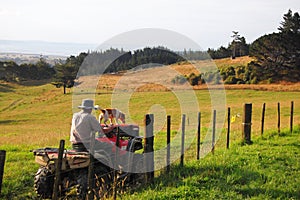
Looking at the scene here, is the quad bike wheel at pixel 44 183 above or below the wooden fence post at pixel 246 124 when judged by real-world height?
below

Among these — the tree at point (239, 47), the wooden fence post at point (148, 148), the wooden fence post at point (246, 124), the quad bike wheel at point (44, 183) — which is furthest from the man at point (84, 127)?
the tree at point (239, 47)

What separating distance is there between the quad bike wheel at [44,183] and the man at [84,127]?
733mm

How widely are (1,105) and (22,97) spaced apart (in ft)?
29.5

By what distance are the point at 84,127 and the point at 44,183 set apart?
4.31 ft

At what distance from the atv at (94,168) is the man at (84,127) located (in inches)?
7.7

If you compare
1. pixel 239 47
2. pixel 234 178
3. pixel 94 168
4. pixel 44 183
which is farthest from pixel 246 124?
pixel 239 47

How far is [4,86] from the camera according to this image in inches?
3561

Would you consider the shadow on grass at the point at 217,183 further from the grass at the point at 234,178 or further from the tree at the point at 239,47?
the tree at the point at 239,47

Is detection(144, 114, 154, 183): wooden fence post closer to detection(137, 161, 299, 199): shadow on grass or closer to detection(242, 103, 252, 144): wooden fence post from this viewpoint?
detection(137, 161, 299, 199): shadow on grass

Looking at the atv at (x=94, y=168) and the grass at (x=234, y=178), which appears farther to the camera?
the atv at (x=94, y=168)

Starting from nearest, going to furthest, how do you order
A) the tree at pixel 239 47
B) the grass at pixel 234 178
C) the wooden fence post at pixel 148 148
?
the grass at pixel 234 178, the wooden fence post at pixel 148 148, the tree at pixel 239 47

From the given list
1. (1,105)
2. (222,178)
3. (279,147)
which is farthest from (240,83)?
(222,178)

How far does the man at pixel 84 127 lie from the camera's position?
7.94m

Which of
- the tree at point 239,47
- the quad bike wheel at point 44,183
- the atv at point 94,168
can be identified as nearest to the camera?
the atv at point 94,168
